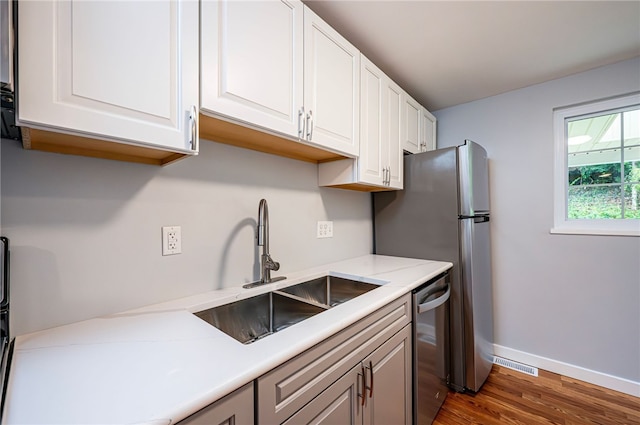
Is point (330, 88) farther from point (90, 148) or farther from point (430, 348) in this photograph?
point (430, 348)

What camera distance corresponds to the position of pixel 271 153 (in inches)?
60.3

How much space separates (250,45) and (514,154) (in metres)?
2.39

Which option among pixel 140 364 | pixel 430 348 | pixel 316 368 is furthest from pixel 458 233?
pixel 140 364

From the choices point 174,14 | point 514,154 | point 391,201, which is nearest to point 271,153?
point 174,14

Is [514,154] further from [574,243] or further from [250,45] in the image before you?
[250,45]

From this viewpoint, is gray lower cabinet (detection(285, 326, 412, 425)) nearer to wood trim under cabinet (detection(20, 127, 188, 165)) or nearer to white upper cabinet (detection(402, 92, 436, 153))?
wood trim under cabinet (detection(20, 127, 188, 165))

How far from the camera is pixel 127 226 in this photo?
40.1 inches

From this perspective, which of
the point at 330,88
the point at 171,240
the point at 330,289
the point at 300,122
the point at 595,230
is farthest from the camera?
the point at 595,230

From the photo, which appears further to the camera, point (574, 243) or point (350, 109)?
point (574, 243)

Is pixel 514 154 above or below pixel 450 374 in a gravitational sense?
above

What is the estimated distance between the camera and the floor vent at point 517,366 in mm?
2148

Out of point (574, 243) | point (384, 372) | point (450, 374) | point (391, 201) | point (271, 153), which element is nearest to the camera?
point (384, 372)

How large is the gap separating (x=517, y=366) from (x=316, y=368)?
2330 millimetres

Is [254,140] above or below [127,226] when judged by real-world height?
above
